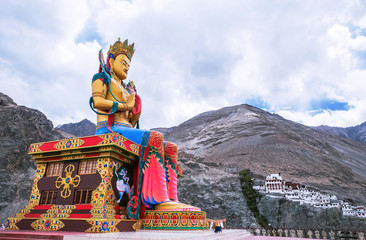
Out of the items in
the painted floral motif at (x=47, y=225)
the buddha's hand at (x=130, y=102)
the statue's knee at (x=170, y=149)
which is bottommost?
the painted floral motif at (x=47, y=225)

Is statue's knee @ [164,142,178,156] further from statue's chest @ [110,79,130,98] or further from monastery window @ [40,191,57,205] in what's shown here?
monastery window @ [40,191,57,205]

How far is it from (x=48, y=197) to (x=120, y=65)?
17.6 ft

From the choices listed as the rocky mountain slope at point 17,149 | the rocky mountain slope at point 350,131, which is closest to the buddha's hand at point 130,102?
the rocky mountain slope at point 17,149

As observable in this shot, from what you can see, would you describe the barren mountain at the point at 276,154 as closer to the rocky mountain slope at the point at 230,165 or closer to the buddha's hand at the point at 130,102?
the rocky mountain slope at the point at 230,165

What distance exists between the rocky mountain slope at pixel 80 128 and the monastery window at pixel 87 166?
78014 mm

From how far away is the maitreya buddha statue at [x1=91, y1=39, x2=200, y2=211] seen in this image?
27.8 ft

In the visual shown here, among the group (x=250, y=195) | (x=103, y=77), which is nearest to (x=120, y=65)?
(x=103, y=77)

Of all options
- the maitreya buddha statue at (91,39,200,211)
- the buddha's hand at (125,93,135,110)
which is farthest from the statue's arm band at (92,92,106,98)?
the buddha's hand at (125,93,135,110)

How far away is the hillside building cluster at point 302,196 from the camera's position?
25.3 m

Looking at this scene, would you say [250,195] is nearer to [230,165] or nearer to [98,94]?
[230,165]

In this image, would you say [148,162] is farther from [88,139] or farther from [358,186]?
[358,186]

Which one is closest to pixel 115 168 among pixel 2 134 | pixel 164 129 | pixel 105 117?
pixel 105 117

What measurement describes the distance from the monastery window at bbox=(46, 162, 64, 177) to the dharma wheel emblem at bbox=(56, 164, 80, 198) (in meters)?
0.27

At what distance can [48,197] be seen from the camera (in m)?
8.52
